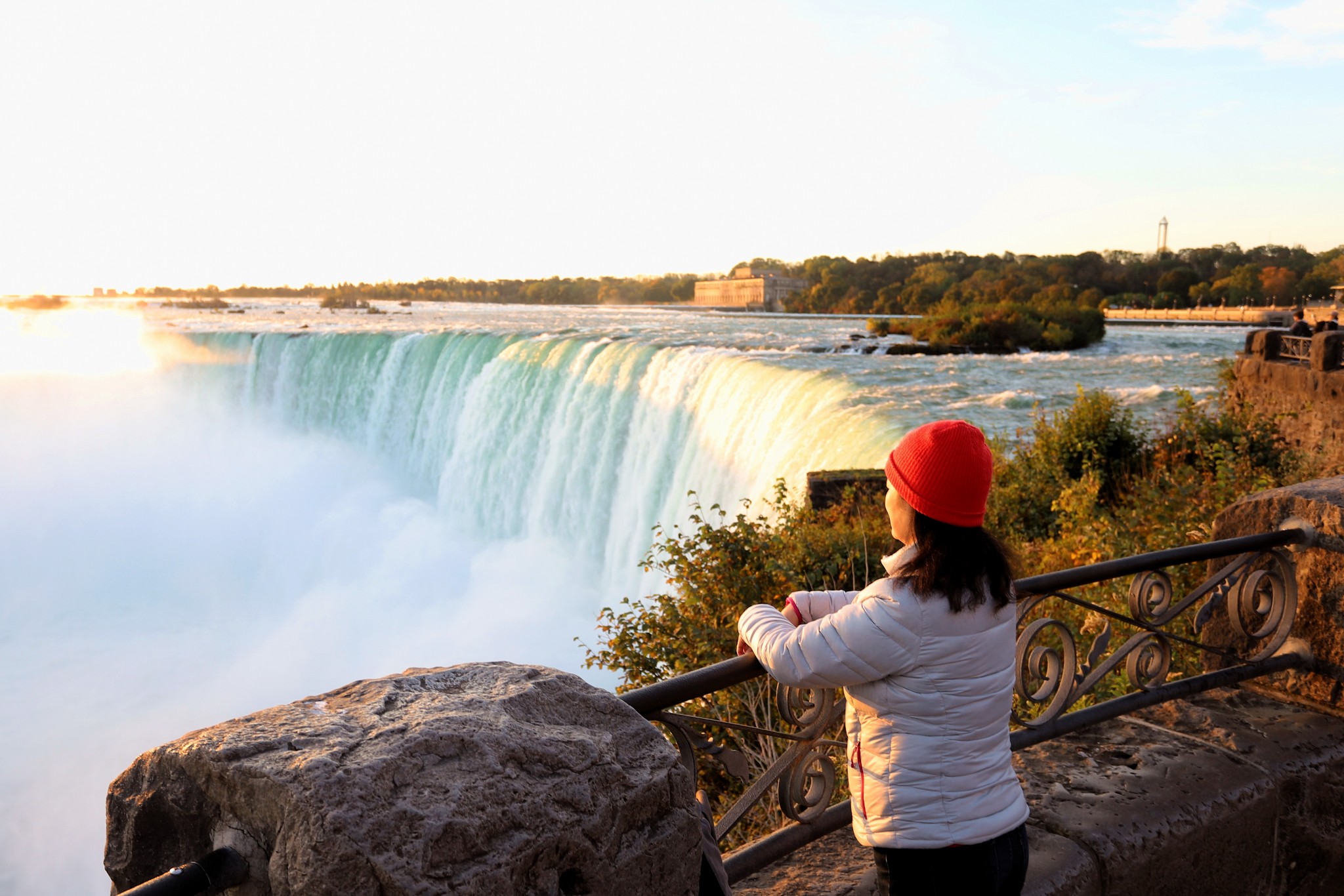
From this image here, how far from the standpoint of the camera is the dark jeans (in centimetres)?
167

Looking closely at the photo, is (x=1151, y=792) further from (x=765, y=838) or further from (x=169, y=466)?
(x=169, y=466)

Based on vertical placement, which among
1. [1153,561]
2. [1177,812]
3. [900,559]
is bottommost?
[1177,812]

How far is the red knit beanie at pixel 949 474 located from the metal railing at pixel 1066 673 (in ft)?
1.57

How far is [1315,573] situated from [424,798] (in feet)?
9.44

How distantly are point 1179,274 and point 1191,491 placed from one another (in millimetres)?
55252

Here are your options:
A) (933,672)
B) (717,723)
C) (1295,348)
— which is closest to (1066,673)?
(933,672)

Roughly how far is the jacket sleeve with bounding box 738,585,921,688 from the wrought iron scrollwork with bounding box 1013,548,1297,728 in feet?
2.99

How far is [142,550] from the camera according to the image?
1997 cm

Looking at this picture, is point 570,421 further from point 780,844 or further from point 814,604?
point 814,604

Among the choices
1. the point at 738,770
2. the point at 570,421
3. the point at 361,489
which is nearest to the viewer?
the point at 738,770

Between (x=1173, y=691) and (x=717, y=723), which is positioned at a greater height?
(x=717, y=723)

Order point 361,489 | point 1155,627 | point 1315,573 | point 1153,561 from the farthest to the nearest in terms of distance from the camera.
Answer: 1. point 361,489
2. point 1315,573
3. point 1155,627
4. point 1153,561

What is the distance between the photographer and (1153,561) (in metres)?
2.57

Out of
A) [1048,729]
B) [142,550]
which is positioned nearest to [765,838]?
[1048,729]
